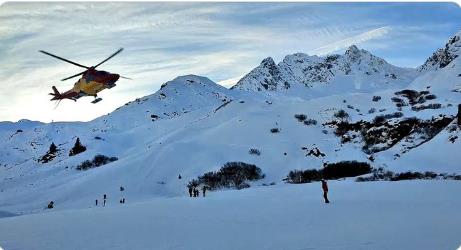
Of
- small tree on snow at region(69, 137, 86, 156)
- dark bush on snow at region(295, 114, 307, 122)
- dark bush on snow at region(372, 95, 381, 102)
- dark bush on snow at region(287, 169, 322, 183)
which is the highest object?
dark bush on snow at region(372, 95, 381, 102)

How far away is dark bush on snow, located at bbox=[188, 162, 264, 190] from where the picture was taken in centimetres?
7688

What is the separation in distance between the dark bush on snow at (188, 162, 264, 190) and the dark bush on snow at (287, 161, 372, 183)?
580 cm

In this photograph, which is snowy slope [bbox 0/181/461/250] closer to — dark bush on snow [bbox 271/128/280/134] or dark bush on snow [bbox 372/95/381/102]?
dark bush on snow [bbox 271/128/280/134]

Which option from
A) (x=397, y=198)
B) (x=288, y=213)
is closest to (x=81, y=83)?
(x=288, y=213)

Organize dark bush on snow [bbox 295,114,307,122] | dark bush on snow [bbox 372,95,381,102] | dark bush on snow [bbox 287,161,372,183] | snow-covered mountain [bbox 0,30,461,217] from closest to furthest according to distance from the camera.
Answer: dark bush on snow [bbox 287,161,372,183], snow-covered mountain [bbox 0,30,461,217], dark bush on snow [bbox 295,114,307,122], dark bush on snow [bbox 372,95,381,102]

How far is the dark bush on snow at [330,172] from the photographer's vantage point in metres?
72.4

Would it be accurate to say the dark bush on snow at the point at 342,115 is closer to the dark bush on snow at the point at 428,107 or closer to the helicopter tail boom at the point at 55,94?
the dark bush on snow at the point at 428,107

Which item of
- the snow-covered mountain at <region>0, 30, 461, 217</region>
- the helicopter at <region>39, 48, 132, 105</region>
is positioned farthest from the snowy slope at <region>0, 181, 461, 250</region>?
the snow-covered mountain at <region>0, 30, 461, 217</region>

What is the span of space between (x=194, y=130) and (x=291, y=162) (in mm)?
31505

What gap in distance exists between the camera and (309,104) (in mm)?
114625

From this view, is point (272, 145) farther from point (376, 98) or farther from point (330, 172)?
point (376, 98)

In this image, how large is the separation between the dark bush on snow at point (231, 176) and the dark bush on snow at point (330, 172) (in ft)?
19.0

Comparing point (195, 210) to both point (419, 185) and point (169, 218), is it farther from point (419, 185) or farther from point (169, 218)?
point (419, 185)

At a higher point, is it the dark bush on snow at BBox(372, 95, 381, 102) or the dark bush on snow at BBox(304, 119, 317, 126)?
the dark bush on snow at BBox(372, 95, 381, 102)
